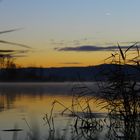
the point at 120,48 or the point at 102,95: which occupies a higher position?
the point at 120,48

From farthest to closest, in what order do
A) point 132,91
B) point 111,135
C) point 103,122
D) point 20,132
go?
point 103,122 < point 20,132 < point 111,135 < point 132,91

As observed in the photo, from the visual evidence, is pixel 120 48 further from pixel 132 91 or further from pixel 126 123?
pixel 126 123

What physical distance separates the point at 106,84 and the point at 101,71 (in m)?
0.25

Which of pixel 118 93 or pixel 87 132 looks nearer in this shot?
pixel 118 93

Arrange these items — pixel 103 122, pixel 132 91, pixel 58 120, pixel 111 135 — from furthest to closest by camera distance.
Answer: pixel 58 120 < pixel 103 122 < pixel 111 135 < pixel 132 91

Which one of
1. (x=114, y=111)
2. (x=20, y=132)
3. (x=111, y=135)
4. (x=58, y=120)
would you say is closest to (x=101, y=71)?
(x=114, y=111)

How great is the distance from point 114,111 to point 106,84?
1.86 ft

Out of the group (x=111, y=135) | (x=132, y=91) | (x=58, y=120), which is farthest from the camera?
(x=58, y=120)

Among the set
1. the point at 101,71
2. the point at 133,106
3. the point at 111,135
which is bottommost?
the point at 111,135

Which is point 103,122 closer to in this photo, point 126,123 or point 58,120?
point 58,120

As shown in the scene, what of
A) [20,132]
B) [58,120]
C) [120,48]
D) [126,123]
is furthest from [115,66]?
[58,120]

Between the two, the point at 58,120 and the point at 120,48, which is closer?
the point at 120,48

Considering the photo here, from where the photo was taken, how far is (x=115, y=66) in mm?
7582

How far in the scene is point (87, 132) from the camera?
373 inches
